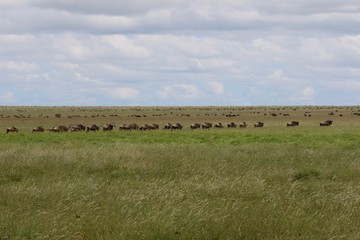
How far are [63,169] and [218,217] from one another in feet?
21.8

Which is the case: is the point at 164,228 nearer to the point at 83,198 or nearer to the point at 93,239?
the point at 93,239

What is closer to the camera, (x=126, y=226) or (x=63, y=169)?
(x=126, y=226)

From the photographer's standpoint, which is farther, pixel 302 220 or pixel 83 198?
pixel 83 198

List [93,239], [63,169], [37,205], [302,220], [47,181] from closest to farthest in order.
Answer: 1. [93,239]
2. [302,220]
3. [37,205]
4. [47,181]
5. [63,169]

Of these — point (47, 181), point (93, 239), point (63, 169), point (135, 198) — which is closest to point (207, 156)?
point (63, 169)

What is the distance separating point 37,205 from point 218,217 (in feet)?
9.99

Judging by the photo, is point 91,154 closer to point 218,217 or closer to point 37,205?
point 37,205

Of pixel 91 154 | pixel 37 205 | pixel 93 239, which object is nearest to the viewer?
pixel 93 239

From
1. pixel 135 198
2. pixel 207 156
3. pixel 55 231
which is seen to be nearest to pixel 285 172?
pixel 207 156

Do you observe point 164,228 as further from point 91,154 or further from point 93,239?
point 91,154

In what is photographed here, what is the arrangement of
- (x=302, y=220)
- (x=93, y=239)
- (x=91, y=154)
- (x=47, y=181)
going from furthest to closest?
(x=91, y=154) < (x=47, y=181) < (x=302, y=220) < (x=93, y=239)

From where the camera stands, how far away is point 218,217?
26.1 feet

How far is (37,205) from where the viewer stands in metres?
8.66

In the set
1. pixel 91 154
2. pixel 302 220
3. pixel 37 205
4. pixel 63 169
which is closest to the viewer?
pixel 302 220
